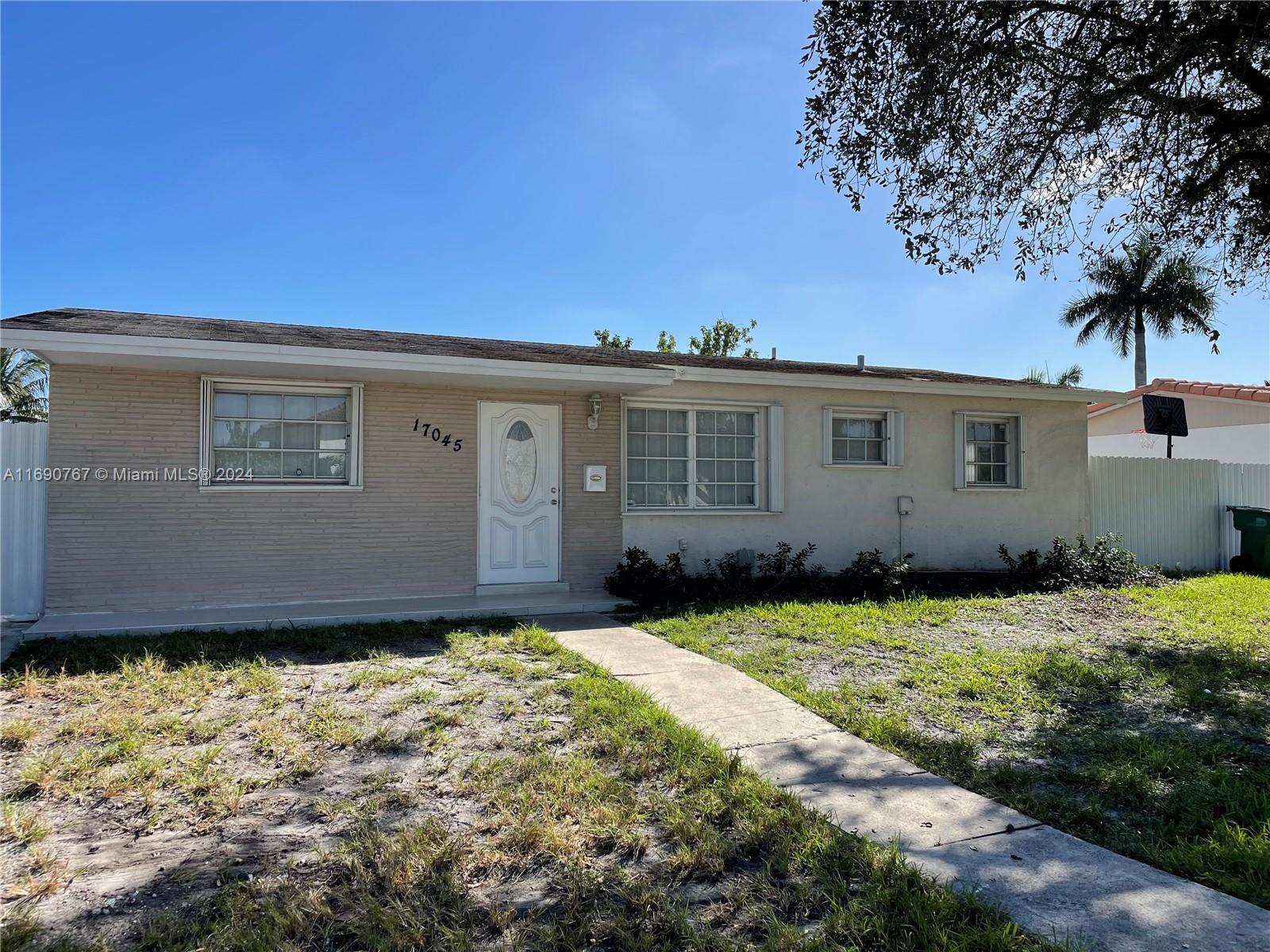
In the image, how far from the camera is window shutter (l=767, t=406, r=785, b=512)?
1013 centimetres

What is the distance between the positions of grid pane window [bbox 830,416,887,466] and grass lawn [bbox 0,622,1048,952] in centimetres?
665

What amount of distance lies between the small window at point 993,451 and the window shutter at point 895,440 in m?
1.30

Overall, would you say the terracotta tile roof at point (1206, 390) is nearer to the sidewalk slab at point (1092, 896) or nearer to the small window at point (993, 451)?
the small window at point (993, 451)

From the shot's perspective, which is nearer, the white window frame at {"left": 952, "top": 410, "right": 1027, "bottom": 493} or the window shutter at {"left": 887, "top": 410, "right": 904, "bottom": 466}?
the window shutter at {"left": 887, "top": 410, "right": 904, "bottom": 466}

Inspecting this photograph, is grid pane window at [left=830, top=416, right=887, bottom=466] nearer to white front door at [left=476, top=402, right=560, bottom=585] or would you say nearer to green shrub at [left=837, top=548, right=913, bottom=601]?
green shrub at [left=837, top=548, right=913, bottom=601]

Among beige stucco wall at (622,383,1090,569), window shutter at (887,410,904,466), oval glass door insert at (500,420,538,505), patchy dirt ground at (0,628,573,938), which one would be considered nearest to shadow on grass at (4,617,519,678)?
patchy dirt ground at (0,628,573,938)

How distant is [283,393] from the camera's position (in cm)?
820

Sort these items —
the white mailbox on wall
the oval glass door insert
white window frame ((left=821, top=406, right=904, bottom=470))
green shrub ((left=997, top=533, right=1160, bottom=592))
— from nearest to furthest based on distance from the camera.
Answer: the oval glass door insert, the white mailbox on wall, green shrub ((left=997, top=533, right=1160, bottom=592)), white window frame ((left=821, top=406, right=904, bottom=470))

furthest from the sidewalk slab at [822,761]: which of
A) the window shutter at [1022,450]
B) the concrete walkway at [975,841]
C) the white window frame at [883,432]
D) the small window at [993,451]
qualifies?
the window shutter at [1022,450]

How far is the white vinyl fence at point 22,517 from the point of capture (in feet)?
24.4

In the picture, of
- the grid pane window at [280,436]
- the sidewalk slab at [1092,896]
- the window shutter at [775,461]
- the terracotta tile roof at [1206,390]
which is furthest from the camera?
the terracotta tile roof at [1206,390]

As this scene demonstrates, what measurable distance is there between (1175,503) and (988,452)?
4057 mm

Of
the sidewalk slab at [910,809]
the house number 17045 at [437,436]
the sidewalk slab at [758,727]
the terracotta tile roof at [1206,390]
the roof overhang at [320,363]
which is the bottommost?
the sidewalk slab at [910,809]

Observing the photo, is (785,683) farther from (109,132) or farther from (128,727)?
(109,132)
